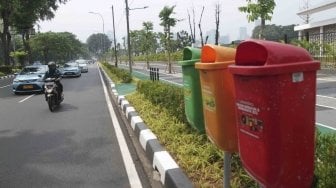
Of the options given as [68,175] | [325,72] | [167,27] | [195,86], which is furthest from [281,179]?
[167,27]

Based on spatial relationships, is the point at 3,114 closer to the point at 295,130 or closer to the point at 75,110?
the point at 75,110

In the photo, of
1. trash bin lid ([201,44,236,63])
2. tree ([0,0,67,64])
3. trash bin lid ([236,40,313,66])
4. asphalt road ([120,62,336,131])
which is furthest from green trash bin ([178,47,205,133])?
tree ([0,0,67,64])

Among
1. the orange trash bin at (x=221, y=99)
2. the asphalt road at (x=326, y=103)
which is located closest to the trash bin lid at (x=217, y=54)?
the orange trash bin at (x=221, y=99)

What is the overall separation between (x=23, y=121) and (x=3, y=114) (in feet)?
5.97

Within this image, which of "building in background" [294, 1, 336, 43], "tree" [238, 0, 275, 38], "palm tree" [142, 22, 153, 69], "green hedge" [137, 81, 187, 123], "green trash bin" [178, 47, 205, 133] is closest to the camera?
"green trash bin" [178, 47, 205, 133]

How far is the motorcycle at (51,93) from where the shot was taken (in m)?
12.3

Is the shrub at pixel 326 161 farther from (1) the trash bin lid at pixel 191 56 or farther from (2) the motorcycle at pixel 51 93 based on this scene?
(2) the motorcycle at pixel 51 93

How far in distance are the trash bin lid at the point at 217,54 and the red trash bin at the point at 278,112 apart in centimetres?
71

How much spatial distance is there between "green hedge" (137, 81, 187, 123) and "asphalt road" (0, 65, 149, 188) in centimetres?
119

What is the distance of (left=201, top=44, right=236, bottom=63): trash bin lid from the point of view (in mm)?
3609

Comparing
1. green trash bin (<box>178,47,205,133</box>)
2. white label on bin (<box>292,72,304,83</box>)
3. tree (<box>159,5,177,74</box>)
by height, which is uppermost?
tree (<box>159,5,177,74</box>)

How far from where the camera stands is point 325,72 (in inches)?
736

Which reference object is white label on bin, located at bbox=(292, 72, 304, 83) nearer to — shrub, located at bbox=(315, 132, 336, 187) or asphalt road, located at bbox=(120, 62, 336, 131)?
shrub, located at bbox=(315, 132, 336, 187)

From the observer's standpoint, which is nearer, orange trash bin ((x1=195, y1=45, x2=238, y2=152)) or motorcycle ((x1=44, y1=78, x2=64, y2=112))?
orange trash bin ((x1=195, y1=45, x2=238, y2=152))
